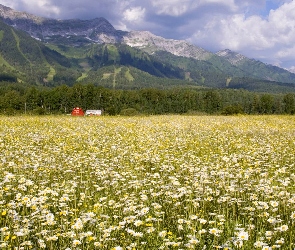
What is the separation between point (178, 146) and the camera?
13.7 meters

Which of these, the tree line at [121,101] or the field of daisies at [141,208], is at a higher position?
the tree line at [121,101]

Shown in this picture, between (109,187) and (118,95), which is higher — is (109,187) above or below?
below

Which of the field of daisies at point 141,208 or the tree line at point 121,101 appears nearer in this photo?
the field of daisies at point 141,208

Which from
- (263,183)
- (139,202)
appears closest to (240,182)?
(263,183)

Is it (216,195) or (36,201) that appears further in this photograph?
(216,195)

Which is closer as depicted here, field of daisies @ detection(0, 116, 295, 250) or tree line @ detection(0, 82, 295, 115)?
field of daisies @ detection(0, 116, 295, 250)

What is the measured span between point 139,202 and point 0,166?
16.2ft

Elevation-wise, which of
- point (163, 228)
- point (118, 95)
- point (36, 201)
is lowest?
point (163, 228)

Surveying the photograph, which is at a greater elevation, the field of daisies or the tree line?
the tree line

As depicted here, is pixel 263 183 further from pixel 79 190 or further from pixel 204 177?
pixel 79 190

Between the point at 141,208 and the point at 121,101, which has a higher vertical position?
the point at 121,101

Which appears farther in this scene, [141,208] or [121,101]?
[121,101]

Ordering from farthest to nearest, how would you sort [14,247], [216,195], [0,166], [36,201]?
[0,166] → [216,195] → [36,201] → [14,247]

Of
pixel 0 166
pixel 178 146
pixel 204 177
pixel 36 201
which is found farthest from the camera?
pixel 178 146
